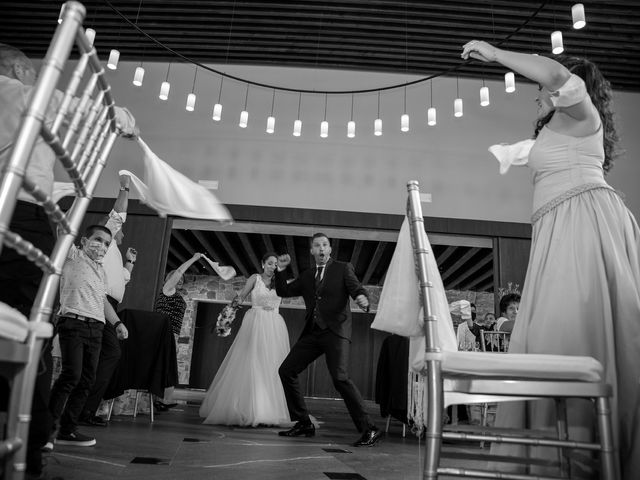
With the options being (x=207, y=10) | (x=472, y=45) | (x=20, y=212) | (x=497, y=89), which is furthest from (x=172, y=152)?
(x=472, y=45)

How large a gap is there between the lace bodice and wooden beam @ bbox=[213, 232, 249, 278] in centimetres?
371

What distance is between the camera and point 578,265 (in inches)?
53.2

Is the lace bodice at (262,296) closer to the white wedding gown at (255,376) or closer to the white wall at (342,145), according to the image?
the white wedding gown at (255,376)

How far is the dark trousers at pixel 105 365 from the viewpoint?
3.24 metres

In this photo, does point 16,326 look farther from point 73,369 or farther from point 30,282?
point 73,369

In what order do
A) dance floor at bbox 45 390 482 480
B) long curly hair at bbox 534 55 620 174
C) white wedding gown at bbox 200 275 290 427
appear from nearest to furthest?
long curly hair at bbox 534 55 620 174, dance floor at bbox 45 390 482 480, white wedding gown at bbox 200 275 290 427

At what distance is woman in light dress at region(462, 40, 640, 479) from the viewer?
1.26 meters

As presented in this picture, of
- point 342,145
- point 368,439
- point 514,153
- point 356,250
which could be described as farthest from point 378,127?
point 514,153

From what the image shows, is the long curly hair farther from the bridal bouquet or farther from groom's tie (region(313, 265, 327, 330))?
the bridal bouquet

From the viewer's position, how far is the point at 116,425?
3.44m

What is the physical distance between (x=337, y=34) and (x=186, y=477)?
489 centimetres

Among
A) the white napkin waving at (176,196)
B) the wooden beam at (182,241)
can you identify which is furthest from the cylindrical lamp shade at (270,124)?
the white napkin waving at (176,196)

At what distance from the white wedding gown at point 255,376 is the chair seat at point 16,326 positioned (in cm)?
331

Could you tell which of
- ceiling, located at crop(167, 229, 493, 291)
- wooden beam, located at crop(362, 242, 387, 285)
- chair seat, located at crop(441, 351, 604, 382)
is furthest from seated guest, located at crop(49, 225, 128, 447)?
wooden beam, located at crop(362, 242, 387, 285)
